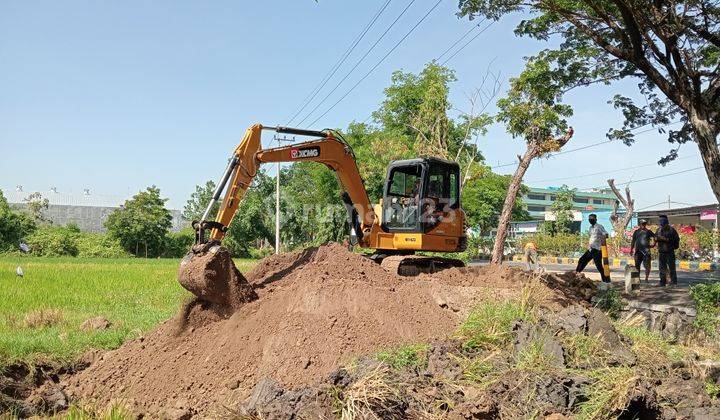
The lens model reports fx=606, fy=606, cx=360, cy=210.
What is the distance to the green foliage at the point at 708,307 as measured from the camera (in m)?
8.62

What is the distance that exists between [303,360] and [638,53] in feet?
25.7

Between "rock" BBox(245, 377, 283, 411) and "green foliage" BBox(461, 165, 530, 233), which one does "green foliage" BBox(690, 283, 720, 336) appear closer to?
"rock" BBox(245, 377, 283, 411)

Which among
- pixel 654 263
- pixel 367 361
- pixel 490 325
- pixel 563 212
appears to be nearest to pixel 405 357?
pixel 367 361

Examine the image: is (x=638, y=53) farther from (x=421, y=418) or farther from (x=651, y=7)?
(x=421, y=418)

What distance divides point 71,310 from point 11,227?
3428 centimetres

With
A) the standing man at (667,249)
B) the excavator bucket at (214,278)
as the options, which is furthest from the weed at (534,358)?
the standing man at (667,249)

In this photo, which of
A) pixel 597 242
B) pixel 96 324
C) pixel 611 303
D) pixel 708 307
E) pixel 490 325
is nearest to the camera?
pixel 490 325

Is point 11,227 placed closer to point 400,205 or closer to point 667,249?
point 400,205

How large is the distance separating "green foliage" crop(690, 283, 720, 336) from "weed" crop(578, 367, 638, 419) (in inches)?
149

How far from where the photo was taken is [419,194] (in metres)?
11.4

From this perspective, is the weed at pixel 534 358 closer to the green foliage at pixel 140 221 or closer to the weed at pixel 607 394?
the weed at pixel 607 394

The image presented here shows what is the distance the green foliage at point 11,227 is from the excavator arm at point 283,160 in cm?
3744

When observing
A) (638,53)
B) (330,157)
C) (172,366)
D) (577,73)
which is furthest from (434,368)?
(577,73)

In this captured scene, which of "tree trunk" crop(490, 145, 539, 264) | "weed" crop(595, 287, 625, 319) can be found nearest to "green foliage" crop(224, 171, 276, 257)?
"tree trunk" crop(490, 145, 539, 264)
